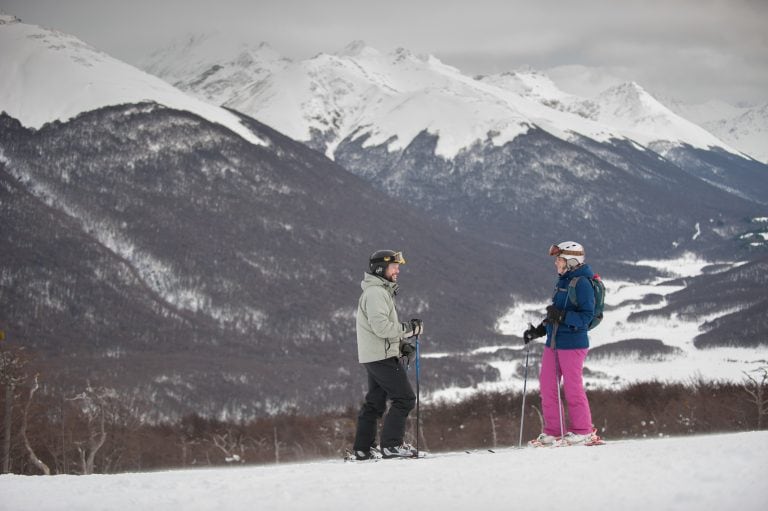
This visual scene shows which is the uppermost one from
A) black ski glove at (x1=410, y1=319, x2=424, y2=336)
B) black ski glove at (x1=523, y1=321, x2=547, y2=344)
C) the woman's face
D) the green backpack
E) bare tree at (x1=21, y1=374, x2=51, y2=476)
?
the woman's face

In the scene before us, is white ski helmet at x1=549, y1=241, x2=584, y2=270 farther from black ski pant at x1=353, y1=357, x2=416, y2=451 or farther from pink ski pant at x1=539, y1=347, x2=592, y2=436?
black ski pant at x1=353, y1=357, x2=416, y2=451

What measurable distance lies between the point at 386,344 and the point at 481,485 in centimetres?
370

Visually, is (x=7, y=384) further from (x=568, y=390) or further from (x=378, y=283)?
(x=568, y=390)

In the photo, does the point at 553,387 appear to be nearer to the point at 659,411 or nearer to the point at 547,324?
the point at 547,324

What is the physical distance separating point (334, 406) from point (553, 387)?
158160 mm

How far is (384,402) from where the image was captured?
14477 mm

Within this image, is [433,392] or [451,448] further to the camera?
[433,392]

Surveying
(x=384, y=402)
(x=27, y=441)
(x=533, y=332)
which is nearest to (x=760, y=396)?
(x=27, y=441)

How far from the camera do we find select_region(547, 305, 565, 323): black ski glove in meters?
13.8

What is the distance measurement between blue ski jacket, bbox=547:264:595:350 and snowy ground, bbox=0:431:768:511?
2213mm

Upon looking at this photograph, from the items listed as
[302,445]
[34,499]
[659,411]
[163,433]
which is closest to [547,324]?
[34,499]

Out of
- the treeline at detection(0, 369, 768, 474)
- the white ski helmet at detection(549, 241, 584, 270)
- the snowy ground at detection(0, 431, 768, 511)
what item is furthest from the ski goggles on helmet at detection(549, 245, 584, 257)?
the treeline at detection(0, 369, 768, 474)

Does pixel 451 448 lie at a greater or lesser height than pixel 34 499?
lesser

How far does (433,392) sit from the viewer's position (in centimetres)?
17512
